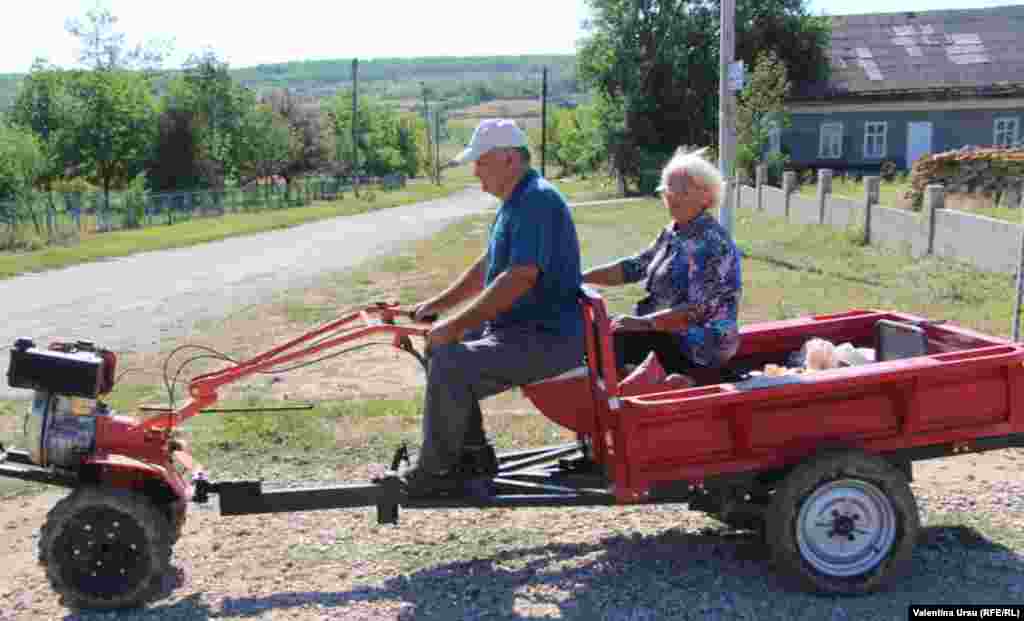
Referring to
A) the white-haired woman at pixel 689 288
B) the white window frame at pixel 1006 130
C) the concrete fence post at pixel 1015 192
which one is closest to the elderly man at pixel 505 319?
the white-haired woman at pixel 689 288

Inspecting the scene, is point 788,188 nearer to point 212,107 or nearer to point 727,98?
point 727,98

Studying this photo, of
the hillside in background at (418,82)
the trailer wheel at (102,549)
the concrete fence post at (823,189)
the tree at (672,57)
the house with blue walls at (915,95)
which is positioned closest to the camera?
the trailer wheel at (102,549)

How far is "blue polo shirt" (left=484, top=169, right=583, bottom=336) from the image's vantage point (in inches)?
181

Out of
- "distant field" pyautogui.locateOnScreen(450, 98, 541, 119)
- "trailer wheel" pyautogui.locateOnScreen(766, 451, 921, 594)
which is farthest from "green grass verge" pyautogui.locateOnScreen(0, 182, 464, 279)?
"distant field" pyautogui.locateOnScreen(450, 98, 541, 119)

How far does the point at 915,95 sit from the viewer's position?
132 feet

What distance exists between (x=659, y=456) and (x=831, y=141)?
40074 mm

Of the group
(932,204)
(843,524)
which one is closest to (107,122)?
(932,204)

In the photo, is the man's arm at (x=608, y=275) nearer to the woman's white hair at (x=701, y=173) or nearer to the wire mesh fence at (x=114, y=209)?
the woman's white hair at (x=701, y=173)

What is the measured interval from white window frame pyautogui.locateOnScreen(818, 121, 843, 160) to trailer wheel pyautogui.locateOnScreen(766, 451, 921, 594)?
39.3 m

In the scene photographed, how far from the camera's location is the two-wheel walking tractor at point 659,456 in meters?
4.48

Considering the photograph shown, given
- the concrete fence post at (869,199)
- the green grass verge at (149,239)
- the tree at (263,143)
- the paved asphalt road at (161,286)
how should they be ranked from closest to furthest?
the paved asphalt road at (161,286) < the concrete fence post at (869,199) < the green grass verge at (149,239) < the tree at (263,143)

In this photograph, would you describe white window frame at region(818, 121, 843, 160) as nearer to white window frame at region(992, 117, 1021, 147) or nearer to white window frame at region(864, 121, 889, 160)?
white window frame at region(864, 121, 889, 160)

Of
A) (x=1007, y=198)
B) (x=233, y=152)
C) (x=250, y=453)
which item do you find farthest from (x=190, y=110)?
(x=250, y=453)

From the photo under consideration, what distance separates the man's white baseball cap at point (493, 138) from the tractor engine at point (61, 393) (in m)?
1.86
